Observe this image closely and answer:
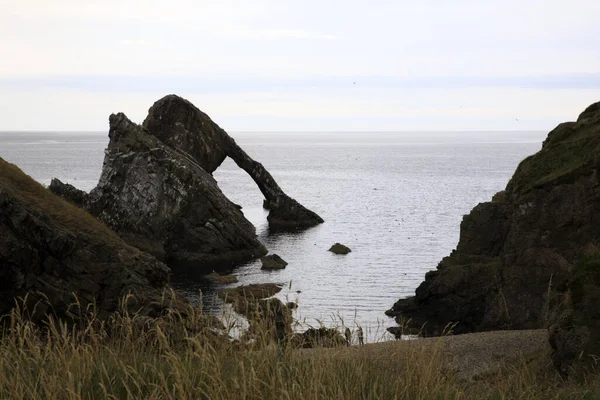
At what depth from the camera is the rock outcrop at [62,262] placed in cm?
2244

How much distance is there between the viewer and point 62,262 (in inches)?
928

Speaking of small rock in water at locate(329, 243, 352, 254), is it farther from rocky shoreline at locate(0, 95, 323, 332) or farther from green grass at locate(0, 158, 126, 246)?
green grass at locate(0, 158, 126, 246)

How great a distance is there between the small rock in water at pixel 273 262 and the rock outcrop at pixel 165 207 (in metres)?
3.03

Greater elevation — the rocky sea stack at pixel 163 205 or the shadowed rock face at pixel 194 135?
the shadowed rock face at pixel 194 135

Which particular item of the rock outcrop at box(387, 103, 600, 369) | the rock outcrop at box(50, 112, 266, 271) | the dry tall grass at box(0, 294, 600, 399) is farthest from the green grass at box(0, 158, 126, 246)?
the rock outcrop at box(50, 112, 266, 271)

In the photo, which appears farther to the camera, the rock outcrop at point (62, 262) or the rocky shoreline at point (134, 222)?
the rocky shoreline at point (134, 222)

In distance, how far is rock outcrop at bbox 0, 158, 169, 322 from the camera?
2244 centimetres

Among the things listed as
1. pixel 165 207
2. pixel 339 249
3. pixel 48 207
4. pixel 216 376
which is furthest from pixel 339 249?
pixel 216 376

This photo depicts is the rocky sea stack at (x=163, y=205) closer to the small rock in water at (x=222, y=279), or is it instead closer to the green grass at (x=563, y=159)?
the small rock in water at (x=222, y=279)

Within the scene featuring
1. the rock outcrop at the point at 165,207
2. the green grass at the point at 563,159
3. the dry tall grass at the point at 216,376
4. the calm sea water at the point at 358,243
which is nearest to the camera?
the dry tall grass at the point at 216,376

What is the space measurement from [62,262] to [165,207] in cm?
3330

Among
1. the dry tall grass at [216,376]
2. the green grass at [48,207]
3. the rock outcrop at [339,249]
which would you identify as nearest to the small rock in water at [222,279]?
the rock outcrop at [339,249]

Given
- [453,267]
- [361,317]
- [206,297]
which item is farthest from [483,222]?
[206,297]

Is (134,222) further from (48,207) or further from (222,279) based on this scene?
(48,207)
